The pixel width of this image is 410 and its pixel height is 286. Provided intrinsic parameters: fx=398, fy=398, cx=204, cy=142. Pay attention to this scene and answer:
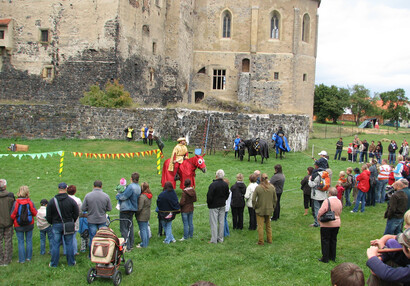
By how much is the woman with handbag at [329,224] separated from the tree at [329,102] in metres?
54.4

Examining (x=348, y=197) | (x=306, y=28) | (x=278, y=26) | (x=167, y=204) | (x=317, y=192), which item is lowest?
(x=348, y=197)

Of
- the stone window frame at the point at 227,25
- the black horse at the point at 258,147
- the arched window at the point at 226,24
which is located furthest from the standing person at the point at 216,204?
the arched window at the point at 226,24

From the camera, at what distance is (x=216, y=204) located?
945cm

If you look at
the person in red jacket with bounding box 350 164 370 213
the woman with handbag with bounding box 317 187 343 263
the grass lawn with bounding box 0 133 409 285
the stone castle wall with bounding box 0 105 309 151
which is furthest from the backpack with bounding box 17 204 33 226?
the stone castle wall with bounding box 0 105 309 151

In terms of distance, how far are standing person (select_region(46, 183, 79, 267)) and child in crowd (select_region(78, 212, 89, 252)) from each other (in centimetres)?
70

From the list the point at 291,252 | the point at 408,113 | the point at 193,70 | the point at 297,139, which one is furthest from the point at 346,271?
the point at 408,113

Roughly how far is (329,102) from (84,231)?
184 ft

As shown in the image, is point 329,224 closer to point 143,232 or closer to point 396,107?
point 143,232

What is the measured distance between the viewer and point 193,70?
40.6m

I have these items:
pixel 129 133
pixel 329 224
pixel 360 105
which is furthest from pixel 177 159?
pixel 360 105

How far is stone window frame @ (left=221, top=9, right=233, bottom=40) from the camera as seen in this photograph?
4084 cm

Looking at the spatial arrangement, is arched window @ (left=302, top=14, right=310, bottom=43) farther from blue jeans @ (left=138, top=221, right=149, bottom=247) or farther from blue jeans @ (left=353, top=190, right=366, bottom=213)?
blue jeans @ (left=138, top=221, right=149, bottom=247)

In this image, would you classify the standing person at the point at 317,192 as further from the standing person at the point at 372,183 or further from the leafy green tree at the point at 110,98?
the leafy green tree at the point at 110,98

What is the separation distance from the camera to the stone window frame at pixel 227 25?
134ft
